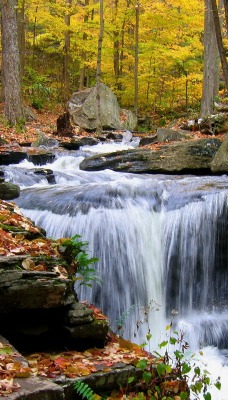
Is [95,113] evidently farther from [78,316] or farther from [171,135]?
[78,316]

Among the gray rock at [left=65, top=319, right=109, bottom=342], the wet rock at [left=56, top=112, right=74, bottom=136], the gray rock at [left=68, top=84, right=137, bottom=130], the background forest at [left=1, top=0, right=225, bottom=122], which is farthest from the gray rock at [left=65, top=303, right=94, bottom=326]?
the background forest at [left=1, top=0, right=225, bottom=122]

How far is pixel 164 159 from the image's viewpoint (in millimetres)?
10883

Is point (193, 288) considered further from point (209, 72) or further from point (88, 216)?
point (209, 72)

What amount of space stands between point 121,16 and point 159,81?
3.36 metres

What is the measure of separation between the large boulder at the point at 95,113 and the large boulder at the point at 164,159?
5.77 metres

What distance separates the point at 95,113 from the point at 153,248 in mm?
11413

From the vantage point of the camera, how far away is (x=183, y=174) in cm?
1076

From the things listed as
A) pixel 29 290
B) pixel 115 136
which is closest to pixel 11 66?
pixel 115 136

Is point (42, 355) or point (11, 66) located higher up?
point (11, 66)

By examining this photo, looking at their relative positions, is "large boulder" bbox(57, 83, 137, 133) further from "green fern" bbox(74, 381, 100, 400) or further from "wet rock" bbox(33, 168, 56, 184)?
"green fern" bbox(74, 381, 100, 400)

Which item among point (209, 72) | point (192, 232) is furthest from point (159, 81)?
point (192, 232)

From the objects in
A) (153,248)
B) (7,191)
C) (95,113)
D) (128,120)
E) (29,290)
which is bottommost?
(153,248)

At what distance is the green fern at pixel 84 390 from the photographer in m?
3.04

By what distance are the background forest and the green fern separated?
16583 mm
